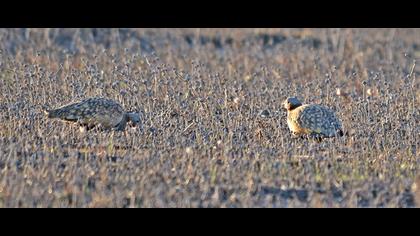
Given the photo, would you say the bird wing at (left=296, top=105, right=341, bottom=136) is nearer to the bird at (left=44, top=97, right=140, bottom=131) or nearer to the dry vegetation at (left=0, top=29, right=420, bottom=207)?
the dry vegetation at (left=0, top=29, right=420, bottom=207)

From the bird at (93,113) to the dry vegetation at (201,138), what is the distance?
6.9 inches

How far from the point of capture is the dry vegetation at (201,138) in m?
7.41

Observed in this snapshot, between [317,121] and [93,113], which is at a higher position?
[93,113]

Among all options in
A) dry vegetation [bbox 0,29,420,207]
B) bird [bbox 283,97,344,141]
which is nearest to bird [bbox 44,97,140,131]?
dry vegetation [bbox 0,29,420,207]

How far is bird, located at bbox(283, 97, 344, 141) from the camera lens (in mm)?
9938

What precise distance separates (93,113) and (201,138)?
51.2 inches

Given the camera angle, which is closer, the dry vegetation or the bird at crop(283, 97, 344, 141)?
the dry vegetation

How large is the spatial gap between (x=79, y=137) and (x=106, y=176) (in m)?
1.89

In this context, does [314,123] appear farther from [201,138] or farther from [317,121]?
[201,138]

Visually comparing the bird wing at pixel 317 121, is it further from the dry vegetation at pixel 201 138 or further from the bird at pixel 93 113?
the bird at pixel 93 113

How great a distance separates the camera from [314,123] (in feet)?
32.6

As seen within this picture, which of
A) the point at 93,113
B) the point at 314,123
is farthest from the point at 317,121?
the point at 93,113

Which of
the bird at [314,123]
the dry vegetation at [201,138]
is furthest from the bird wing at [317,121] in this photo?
the dry vegetation at [201,138]

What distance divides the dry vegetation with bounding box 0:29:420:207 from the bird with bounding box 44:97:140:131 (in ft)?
0.57
